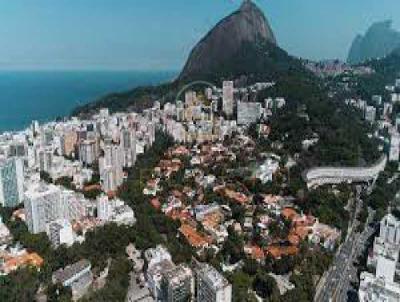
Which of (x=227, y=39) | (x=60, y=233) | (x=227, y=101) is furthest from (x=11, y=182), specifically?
(x=227, y=39)

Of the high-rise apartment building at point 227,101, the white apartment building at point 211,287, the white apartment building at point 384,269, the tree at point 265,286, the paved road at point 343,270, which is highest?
the high-rise apartment building at point 227,101

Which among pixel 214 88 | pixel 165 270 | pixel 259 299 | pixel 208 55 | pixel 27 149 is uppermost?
pixel 208 55

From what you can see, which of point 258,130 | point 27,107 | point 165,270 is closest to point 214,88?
point 258,130

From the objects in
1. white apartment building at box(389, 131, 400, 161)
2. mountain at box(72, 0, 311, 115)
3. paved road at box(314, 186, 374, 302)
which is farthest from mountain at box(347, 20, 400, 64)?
paved road at box(314, 186, 374, 302)

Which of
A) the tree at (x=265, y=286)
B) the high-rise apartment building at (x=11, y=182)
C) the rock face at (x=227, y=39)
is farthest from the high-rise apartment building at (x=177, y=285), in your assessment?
the rock face at (x=227, y=39)

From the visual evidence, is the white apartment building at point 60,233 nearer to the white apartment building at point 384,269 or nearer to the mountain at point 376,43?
the white apartment building at point 384,269

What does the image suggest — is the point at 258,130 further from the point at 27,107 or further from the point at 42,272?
the point at 27,107
